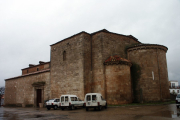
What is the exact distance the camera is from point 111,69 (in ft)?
67.6

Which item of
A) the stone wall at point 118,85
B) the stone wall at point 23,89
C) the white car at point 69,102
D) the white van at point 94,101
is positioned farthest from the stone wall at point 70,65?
the white van at point 94,101

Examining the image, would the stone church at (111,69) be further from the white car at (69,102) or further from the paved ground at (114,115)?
the paved ground at (114,115)

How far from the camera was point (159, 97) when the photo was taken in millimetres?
20938

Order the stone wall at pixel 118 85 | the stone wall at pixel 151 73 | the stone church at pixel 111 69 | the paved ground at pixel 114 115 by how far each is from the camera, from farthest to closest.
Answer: the stone wall at pixel 151 73
the stone church at pixel 111 69
the stone wall at pixel 118 85
the paved ground at pixel 114 115

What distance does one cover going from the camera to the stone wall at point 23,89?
28489mm

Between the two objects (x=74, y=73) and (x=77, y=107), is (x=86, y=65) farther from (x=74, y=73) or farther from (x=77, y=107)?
(x=77, y=107)

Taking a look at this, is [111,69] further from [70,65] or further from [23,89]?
[23,89]

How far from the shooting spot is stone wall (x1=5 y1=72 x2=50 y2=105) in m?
28.5

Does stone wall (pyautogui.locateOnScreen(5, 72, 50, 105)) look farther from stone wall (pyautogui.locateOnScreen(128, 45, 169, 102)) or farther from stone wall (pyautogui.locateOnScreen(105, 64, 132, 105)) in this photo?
stone wall (pyautogui.locateOnScreen(128, 45, 169, 102))

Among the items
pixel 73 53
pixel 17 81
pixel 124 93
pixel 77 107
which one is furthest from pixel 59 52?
pixel 17 81

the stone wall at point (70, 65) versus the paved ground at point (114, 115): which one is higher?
the stone wall at point (70, 65)

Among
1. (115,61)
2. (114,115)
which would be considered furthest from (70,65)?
(114,115)

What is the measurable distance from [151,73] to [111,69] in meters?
5.35

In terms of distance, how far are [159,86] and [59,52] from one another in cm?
1541
